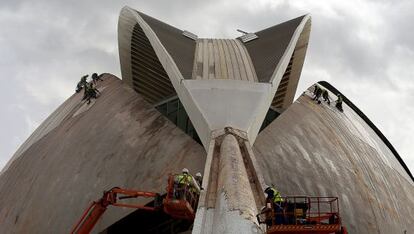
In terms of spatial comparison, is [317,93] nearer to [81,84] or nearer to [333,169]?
[333,169]

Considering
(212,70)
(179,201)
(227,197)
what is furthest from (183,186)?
(212,70)

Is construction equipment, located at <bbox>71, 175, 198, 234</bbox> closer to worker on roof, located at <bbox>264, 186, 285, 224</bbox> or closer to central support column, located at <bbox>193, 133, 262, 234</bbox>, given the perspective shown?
central support column, located at <bbox>193, 133, 262, 234</bbox>

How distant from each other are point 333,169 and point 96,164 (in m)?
5.48

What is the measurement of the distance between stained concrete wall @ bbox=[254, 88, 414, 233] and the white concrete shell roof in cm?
81

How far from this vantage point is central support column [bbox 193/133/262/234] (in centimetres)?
666

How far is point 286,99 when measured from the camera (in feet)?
69.6

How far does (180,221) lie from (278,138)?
3047mm

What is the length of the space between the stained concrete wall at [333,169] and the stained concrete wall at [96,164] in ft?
6.23

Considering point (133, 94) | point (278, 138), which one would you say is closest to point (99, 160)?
point (133, 94)

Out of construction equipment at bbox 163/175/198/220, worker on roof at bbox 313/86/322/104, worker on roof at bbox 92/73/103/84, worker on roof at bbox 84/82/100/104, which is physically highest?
worker on roof at bbox 92/73/103/84

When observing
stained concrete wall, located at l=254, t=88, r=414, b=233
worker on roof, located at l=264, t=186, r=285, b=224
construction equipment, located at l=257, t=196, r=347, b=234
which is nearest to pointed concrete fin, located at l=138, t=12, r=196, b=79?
stained concrete wall, located at l=254, t=88, r=414, b=233

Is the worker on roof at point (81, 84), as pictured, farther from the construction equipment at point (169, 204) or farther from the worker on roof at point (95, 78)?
the construction equipment at point (169, 204)

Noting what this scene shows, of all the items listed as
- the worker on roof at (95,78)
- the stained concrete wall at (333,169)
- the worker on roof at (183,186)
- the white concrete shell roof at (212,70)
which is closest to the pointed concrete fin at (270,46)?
the white concrete shell roof at (212,70)

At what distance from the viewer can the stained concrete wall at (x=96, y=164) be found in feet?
40.1
